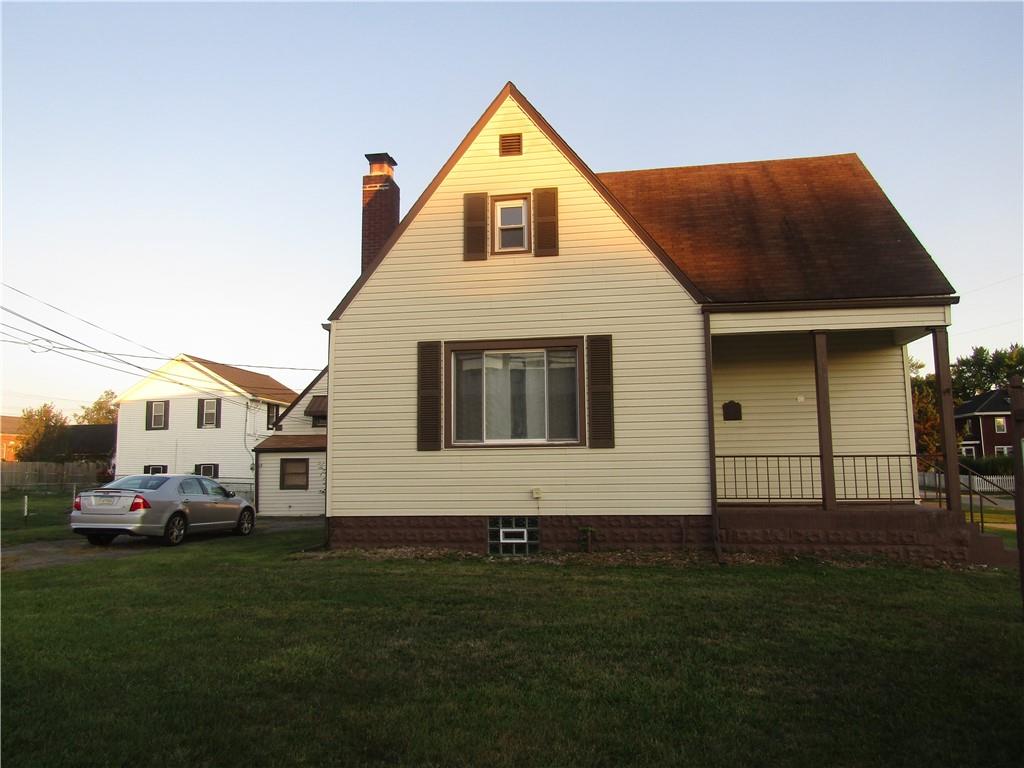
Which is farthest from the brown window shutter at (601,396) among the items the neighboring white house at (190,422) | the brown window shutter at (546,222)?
the neighboring white house at (190,422)

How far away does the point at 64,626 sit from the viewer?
654 cm

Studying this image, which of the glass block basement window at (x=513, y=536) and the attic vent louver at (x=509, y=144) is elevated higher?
the attic vent louver at (x=509, y=144)

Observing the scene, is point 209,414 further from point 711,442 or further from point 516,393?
point 711,442

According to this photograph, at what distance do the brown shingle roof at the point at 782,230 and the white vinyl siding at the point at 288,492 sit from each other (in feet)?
52.1

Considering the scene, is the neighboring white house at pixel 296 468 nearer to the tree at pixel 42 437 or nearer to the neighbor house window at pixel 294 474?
the neighbor house window at pixel 294 474

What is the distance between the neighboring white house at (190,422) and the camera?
3366cm

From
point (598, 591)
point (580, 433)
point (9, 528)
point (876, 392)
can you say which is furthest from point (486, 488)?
point (9, 528)

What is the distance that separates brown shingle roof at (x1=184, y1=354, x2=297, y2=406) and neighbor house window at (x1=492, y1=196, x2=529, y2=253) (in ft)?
84.1

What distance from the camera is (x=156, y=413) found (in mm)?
34688

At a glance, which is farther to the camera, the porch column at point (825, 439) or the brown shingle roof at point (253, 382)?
the brown shingle roof at point (253, 382)

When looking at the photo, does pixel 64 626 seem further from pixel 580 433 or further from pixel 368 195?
pixel 368 195

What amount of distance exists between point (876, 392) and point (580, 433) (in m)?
5.36

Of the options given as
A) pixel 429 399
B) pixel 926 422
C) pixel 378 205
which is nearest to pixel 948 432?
pixel 429 399

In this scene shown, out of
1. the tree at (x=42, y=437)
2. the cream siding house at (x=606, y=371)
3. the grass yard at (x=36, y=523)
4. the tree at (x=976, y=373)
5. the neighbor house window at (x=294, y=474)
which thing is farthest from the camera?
the tree at (x=976, y=373)
